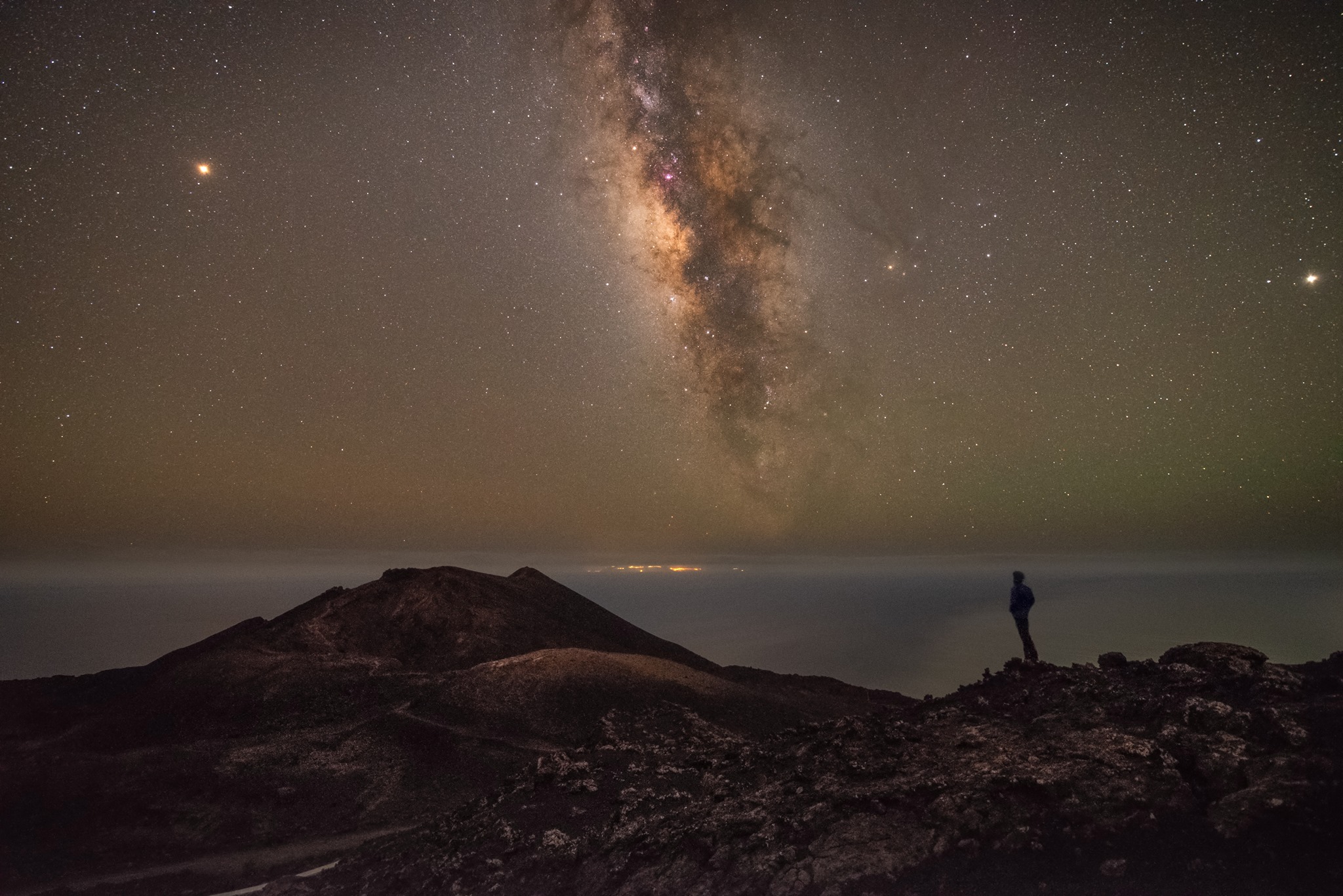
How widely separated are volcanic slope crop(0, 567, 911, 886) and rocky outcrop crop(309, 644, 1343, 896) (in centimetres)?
577

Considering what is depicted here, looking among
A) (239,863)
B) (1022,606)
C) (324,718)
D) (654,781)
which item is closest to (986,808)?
(654,781)

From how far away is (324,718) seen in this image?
74.1 feet

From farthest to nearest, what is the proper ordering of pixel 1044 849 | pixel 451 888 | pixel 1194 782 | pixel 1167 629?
pixel 1167 629
pixel 451 888
pixel 1194 782
pixel 1044 849

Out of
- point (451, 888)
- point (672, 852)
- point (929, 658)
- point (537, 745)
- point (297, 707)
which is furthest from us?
point (929, 658)

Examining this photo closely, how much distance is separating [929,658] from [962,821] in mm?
108021

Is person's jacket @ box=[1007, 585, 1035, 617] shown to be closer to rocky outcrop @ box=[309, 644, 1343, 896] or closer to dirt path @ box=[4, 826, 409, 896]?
rocky outcrop @ box=[309, 644, 1343, 896]

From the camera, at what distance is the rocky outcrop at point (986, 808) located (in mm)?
6789

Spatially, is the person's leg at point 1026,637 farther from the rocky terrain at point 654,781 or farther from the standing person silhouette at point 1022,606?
the rocky terrain at point 654,781

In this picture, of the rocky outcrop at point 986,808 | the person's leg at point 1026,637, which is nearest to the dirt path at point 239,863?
the rocky outcrop at point 986,808

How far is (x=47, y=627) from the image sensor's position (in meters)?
158

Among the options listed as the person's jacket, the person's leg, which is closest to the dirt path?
the person's leg

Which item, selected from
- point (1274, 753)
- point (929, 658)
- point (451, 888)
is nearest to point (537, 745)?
point (451, 888)

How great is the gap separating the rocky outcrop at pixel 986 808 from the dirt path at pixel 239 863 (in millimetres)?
2319

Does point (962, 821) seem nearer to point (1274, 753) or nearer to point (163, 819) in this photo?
point (1274, 753)
